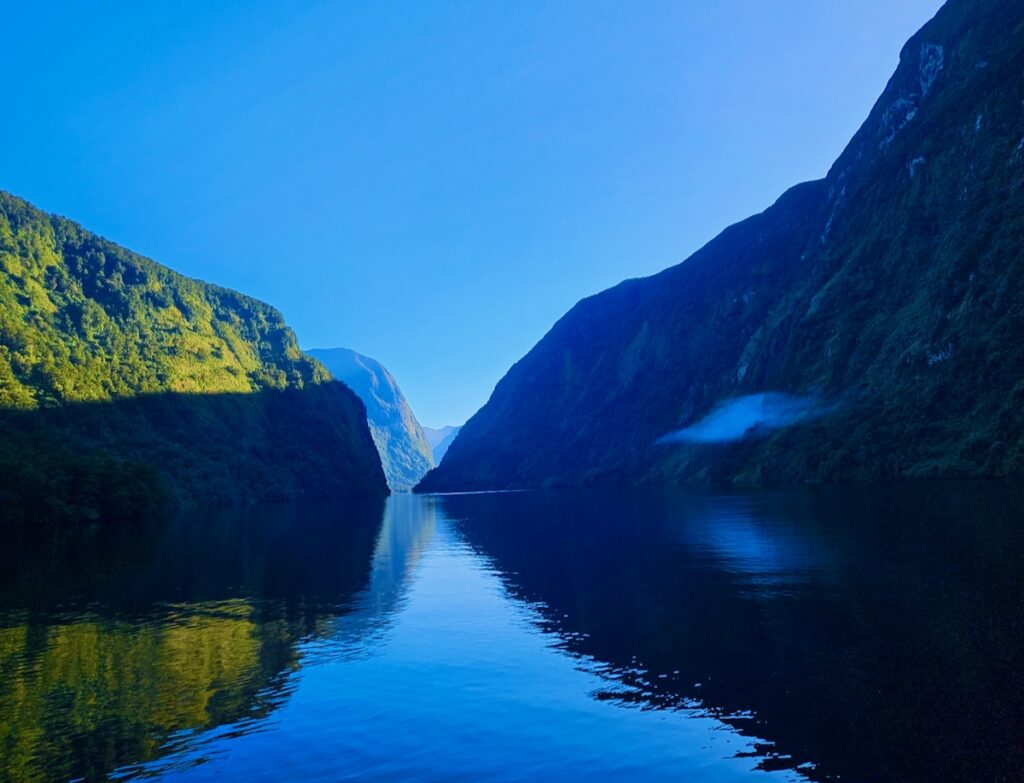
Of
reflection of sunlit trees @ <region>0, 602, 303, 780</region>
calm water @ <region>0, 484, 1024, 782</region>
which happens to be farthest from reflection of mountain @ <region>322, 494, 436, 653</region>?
reflection of sunlit trees @ <region>0, 602, 303, 780</region>

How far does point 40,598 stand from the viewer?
4453cm

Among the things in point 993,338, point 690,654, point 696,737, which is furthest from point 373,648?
point 993,338

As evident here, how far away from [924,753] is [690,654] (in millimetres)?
10871

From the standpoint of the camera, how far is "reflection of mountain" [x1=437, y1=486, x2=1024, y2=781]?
1725cm

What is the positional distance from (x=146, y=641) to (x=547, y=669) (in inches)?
815

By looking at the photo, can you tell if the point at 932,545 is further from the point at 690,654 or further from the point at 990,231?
the point at 990,231

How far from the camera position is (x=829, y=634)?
27297mm

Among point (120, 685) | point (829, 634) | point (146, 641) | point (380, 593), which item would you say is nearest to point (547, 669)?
point (829, 634)

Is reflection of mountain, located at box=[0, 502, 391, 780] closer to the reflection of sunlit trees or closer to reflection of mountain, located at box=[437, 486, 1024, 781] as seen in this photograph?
the reflection of sunlit trees

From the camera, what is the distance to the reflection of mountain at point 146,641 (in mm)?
20031

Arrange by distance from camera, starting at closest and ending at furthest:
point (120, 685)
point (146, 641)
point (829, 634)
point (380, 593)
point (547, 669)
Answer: point (120, 685), point (547, 669), point (829, 634), point (146, 641), point (380, 593)

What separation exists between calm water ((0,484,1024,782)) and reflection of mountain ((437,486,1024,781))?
0.13m

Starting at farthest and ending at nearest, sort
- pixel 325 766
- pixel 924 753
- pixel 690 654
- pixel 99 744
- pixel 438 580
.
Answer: pixel 438 580 < pixel 690 654 < pixel 99 744 < pixel 325 766 < pixel 924 753

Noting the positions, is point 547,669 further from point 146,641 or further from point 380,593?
point 380,593
